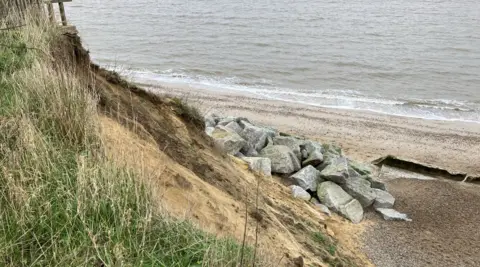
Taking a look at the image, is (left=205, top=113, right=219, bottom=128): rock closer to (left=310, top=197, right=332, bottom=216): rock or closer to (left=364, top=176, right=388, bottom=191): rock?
(left=310, top=197, right=332, bottom=216): rock

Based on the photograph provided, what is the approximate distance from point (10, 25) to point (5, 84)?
296 centimetres

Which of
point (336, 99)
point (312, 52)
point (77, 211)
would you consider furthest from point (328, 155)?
point (312, 52)

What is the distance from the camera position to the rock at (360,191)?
920 centimetres

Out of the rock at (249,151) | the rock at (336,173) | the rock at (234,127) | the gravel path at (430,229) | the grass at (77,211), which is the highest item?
the grass at (77,211)

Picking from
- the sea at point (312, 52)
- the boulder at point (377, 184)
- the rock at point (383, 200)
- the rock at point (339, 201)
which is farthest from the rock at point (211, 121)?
the rock at point (383, 200)

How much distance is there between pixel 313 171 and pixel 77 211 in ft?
23.1

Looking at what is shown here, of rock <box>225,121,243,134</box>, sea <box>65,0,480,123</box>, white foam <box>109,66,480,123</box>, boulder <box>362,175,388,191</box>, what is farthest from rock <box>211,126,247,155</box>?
white foam <box>109,66,480,123</box>

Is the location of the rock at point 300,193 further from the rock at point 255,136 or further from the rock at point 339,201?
the rock at point 255,136

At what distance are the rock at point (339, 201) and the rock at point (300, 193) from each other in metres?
0.30

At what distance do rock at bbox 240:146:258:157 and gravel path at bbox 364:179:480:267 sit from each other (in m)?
2.62

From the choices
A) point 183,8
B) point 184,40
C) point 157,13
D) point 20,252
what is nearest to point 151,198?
point 20,252

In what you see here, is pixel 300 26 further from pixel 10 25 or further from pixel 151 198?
pixel 151 198

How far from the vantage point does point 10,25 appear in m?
7.50

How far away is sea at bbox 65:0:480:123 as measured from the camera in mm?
19047
